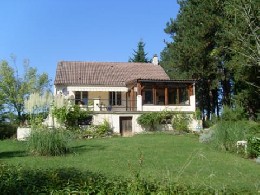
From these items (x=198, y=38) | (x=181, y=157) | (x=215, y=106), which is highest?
(x=198, y=38)

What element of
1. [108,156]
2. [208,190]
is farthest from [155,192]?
[108,156]

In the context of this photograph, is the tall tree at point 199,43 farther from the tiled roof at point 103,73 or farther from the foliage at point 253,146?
the foliage at point 253,146

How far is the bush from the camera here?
36.3m

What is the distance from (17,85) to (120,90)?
22492mm

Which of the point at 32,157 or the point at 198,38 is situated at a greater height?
the point at 198,38

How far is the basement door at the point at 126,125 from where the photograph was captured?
1431 inches

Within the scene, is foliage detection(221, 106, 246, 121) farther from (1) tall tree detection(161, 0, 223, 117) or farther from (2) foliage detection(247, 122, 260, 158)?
(2) foliage detection(247, 122, 260, 158)

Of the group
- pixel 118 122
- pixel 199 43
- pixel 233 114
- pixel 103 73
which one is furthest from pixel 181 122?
pixel 103 73

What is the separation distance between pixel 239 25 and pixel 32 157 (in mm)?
20611

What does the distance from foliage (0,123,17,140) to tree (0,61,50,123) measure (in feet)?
56.8

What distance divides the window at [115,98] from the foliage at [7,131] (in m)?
10.6

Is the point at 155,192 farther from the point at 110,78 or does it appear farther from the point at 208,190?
the point at 110,78

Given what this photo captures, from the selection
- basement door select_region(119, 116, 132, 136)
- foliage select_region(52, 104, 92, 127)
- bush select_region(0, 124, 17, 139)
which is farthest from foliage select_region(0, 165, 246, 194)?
bush select_region(0, 124, 17, 139)

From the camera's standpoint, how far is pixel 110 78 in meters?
43.1
